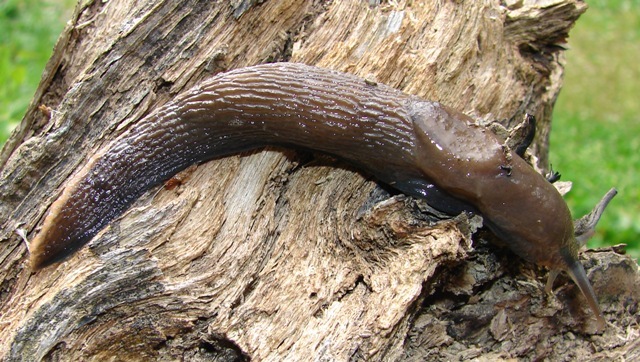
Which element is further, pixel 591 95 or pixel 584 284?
pixel 591 95

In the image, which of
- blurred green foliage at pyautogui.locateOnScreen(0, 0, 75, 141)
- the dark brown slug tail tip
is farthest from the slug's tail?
blurred green foliage at pyautogui.locateOnScreen(0, 0, 75, 141)

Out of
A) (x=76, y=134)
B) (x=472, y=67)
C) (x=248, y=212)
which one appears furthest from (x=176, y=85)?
(x=472, y=67)

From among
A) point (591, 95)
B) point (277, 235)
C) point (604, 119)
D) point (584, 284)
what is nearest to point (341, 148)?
point (277, 235)

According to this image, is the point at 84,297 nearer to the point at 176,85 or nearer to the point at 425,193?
the point at 176,85

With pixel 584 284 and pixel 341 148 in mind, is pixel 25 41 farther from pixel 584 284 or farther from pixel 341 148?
pixel 584 284

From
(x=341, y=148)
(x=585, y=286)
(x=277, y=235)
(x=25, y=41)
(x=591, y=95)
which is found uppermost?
(x=25, y=41)

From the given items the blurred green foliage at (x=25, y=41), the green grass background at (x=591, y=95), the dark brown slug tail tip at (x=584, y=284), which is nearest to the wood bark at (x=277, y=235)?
the dark brown slug tail tip at (x=584, y=284)

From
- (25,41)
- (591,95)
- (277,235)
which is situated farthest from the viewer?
(591,95)

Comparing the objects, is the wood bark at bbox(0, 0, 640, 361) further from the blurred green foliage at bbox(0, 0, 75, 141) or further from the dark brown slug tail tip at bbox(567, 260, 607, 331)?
the blurred green foliage at bbox(0, 0, 75, 141)
